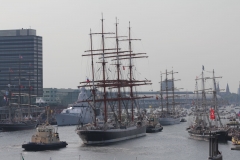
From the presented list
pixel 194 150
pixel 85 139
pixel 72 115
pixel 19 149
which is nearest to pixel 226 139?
pixel 194 150

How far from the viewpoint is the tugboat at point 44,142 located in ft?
330

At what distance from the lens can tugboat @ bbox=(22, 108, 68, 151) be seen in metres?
101

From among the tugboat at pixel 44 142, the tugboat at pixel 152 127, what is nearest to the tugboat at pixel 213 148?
the tugboat at pixel 44 142

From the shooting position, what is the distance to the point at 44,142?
102 meters

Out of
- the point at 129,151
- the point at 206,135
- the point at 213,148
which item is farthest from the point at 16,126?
the point at 213,148

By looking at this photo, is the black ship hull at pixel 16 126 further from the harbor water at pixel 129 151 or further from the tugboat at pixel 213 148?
the tugboat at pixel 213 148

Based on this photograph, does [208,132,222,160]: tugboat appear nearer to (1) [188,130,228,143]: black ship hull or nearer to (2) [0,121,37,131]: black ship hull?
(1) [188,130,228,143]: black ship hull

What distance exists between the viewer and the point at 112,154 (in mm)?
94562

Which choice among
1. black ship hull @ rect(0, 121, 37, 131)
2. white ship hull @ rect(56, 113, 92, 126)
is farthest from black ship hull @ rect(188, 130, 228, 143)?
white ship hull @ rect(56, 113, 92, 126)

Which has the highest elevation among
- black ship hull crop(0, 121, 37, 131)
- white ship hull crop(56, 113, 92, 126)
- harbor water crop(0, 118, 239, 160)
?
white ship hull crop(56, 113, 92, 126)

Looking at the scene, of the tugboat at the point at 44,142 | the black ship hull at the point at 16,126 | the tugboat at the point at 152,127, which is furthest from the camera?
the black ship hull at the point at 16,126

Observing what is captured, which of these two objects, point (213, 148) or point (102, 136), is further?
point (102, 136)

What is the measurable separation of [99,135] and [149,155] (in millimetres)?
20801

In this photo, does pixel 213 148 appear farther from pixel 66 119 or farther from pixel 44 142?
pixel 66 119
